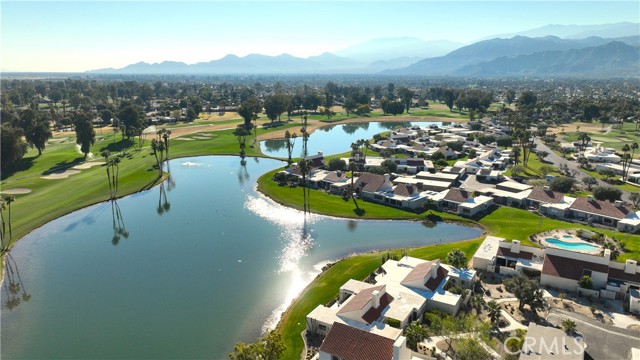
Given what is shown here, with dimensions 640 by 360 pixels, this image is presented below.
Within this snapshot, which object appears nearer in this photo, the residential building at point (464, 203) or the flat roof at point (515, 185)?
the residential building at point (464, 203)

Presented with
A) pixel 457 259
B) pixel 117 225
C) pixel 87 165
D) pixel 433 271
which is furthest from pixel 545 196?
pixel 87 165

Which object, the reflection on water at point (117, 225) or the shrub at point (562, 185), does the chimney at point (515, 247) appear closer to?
the shrub at point (562, 185)

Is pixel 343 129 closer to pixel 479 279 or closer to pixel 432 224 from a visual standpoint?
pixel 432 224

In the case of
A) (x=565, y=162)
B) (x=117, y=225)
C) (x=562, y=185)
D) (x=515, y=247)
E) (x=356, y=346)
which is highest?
(x=515, y=247)

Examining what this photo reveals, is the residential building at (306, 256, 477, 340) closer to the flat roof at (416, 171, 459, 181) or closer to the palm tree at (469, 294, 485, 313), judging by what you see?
the palm tree at (469, 294, 485, 313)

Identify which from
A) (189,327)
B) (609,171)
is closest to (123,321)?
(189,327)

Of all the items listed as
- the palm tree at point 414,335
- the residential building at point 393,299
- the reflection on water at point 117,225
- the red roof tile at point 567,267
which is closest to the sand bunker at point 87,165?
the reflection on water at point 117,225

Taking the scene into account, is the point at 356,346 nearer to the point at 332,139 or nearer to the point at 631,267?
the point at 631,267
